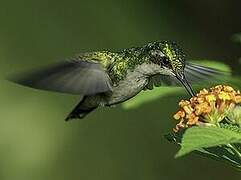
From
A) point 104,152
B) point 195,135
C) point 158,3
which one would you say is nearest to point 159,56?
point 195,135

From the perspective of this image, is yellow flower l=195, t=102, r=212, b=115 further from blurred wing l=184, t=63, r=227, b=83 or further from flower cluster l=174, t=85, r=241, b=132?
blurred wing l=184, t=63, r=227, b=83

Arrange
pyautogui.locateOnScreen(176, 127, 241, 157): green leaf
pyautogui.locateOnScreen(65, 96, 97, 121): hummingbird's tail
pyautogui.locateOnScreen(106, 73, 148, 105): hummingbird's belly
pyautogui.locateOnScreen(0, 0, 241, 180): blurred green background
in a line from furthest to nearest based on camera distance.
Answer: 1. pyautogui.locateOnScreen(0, 0, 241, 180): blurred green background
2. pyautogui.locateOnScreen(65, 96, 97, 121): hummingbird's tail
3. pyautogui.locateOnScreen(106, 73, 148, 105): hummingbird's belly
4. pyautogui.locateOnScreen(176, 127, 241, 157): green leaf

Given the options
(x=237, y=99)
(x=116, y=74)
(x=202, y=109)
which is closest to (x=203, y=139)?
(x=202, y=109)

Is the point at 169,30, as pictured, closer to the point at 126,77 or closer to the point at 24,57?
the point at 24,57

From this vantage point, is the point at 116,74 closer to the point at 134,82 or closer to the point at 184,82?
the point at 134,82

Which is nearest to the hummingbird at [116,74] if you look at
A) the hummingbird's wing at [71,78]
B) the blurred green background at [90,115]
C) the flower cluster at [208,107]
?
the hummingbird's wing at [71,78]

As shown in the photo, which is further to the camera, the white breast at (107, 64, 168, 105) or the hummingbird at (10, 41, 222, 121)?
the white breast at (107, 64, 168, 105)

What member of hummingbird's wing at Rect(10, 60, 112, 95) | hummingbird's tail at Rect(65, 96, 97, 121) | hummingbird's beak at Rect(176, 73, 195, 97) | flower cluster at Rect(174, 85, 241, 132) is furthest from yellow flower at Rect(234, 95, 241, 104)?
hummingbird's tail at Rect(65, 96, 97, 121)

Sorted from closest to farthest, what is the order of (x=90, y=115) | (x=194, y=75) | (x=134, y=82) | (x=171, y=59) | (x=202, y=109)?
(x=202, y=109), (x=171, y=59), (x=134, y=82), (x=194, y=75), (x=90, y=115)
